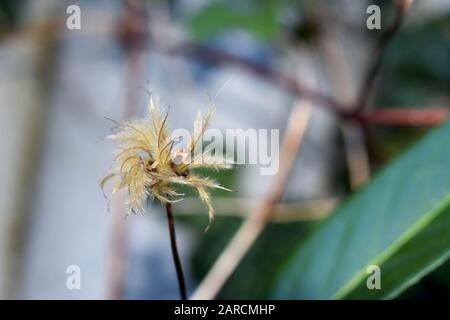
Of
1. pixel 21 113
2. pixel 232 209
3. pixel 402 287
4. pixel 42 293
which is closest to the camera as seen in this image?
pixel 402 287

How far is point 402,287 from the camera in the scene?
34 cm

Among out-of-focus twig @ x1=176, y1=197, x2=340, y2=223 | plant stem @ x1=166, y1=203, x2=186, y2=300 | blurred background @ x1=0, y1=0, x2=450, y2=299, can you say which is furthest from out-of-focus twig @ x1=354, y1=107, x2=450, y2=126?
plant stem @ x1=166, y1=203, x2=186, y2=300

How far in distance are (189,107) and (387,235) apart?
407 millimetres

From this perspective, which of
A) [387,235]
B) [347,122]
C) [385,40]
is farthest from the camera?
[347,122]

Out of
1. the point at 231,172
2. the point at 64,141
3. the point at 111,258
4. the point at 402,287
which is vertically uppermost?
the point at 64,141

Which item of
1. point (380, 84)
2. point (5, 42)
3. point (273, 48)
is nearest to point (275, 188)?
point (273, 48)

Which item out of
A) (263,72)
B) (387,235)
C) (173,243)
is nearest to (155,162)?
(173,243)

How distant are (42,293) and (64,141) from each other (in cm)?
Answer: 28

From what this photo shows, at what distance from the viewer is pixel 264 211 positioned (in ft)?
2.12

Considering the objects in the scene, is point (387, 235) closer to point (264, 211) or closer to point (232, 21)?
point (264, 211)

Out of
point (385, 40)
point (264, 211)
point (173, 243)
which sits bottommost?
point (173, 243)

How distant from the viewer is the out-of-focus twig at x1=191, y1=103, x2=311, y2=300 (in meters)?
0.56

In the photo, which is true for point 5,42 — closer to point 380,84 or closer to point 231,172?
point 231,172

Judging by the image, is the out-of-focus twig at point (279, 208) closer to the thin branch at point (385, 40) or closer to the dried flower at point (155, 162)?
the thin branch at point (385, 40)
